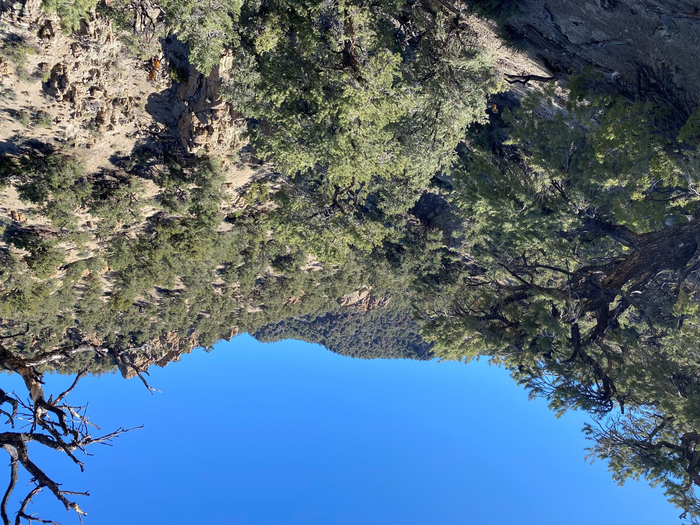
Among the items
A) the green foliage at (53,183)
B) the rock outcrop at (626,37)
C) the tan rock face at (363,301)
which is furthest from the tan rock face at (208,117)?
the tan rock face at (363,301)

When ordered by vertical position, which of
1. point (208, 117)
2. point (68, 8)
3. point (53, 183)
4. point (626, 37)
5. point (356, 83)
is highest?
point (208, 117)

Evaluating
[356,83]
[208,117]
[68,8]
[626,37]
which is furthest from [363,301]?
[68,8]

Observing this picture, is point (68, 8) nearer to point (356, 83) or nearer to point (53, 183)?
point (53, 183)

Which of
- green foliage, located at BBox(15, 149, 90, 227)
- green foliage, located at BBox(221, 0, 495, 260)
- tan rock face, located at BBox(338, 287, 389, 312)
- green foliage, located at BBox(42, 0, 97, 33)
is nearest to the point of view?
green foliage, located at BBox(42, 0, 97, 33)

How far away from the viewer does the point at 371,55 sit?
2095cm

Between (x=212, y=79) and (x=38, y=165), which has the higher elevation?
(x=212, y=79)

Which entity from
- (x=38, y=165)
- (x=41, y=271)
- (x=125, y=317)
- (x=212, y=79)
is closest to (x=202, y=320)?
(x=125, y=317)

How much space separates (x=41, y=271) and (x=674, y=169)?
38639 millimetres

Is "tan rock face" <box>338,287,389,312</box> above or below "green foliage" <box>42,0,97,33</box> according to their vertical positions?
above

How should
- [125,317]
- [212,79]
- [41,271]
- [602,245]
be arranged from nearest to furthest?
[212,79], [602,245], [41,271], [125,317]

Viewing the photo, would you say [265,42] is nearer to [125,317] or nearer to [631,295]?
[631,295]

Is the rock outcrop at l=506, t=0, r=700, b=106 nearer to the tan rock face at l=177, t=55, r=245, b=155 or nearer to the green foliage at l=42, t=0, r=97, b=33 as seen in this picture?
the tan rock face at l=177, t=55, r=245, b=155

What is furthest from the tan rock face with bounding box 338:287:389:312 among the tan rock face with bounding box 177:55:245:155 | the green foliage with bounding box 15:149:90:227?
the green foliage with bounding box 15:149:90:227

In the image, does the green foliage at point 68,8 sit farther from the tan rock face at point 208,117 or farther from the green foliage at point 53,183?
the green foliage at point 53,183
